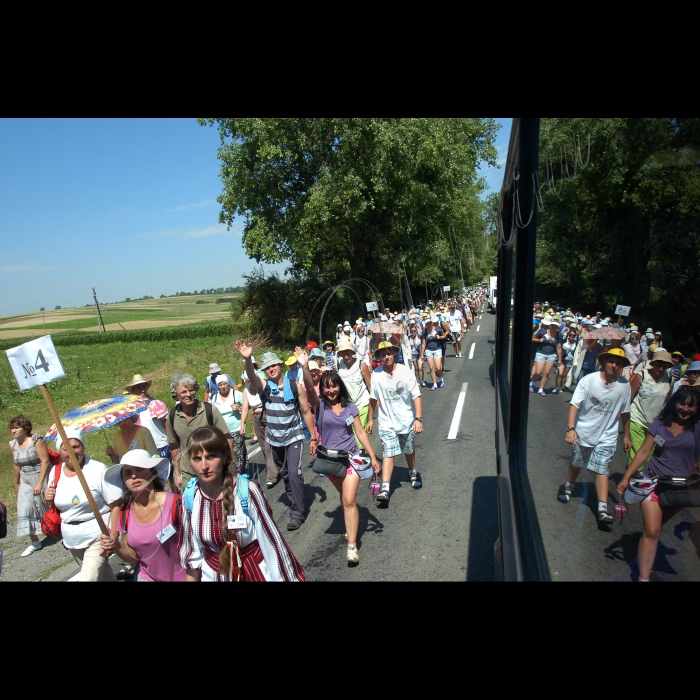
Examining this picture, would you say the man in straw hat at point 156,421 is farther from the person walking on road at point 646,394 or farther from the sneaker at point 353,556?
the person walking on road at point 646,394

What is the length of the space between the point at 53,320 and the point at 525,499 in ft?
192

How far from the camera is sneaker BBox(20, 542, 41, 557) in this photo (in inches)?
231

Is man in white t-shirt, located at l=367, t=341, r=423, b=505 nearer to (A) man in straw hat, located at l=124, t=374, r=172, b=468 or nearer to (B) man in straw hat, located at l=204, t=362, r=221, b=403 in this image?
(B) man in straw hat, located at l=204, t=362, r=221, b=403

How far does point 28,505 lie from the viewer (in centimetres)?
601

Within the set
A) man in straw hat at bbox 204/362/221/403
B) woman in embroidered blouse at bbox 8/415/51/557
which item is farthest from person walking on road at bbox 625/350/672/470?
man in straw hat at bbox 204/362/221/403

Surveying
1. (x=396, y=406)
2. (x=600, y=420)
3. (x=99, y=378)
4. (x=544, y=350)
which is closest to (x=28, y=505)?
(x=396, y=406)

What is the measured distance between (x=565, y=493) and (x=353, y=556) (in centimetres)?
348

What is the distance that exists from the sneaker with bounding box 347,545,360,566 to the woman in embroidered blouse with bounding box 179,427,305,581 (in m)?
1.84

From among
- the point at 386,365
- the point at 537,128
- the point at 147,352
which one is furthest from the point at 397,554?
the point at 147,352

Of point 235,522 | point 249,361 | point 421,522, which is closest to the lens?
point 235,522

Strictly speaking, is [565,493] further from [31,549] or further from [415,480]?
[31,549]
